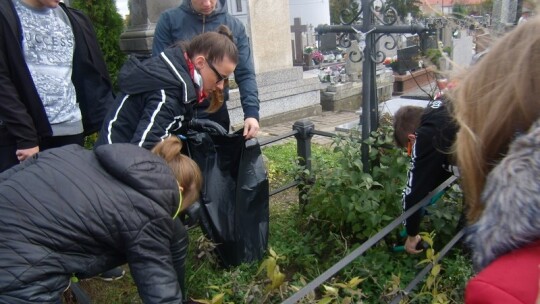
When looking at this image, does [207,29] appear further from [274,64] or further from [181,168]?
[274,64]

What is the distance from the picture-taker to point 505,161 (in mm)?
789

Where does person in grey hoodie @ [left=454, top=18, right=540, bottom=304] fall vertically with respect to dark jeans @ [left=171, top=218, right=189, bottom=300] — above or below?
above

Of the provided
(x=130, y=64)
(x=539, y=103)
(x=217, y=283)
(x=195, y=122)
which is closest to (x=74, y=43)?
(x=130, y=64)

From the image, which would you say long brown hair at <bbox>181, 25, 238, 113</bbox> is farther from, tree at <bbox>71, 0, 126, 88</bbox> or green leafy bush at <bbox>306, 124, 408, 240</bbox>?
tree at <bbox>71, 0, 126, 88</bbox>

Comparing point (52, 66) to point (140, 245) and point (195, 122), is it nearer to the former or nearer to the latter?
point (195, 122)

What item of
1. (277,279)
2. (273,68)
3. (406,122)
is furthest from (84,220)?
(273,68)

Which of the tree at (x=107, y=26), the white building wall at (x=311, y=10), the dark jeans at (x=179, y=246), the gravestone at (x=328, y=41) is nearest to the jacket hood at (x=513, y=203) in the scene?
the dark jeans at (x=179, y=246)

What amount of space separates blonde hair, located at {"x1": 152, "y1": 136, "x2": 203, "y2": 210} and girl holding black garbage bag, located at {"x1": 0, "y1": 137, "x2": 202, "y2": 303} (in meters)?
0.12

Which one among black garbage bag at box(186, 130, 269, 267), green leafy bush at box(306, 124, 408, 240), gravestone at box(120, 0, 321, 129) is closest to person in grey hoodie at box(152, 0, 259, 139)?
black garbage bag at box(186, 130, 269, 267)

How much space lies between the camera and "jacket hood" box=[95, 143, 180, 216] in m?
1.52

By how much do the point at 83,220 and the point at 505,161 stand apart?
1.22 m

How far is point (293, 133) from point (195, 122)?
32.0 inches

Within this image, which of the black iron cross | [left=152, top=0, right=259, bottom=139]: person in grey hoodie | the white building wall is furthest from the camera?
the white building wall

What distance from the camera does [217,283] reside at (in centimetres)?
234
